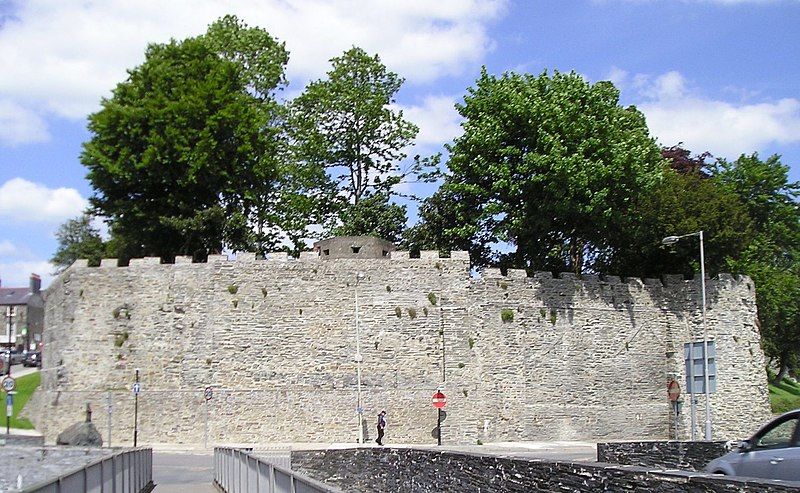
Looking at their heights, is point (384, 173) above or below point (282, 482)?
above

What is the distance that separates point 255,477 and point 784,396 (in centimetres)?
6694

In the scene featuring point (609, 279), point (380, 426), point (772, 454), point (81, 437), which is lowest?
point (380, 426)

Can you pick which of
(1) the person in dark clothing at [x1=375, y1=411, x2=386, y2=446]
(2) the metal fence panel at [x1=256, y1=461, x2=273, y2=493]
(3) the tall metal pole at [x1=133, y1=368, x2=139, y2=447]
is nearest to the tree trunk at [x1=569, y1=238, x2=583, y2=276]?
(1) the person in dark clothing at [x1=375, y1=411, x2=386, y2=446]

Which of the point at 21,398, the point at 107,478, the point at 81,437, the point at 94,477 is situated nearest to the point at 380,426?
the point at 81,437

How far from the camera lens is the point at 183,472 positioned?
26484mm

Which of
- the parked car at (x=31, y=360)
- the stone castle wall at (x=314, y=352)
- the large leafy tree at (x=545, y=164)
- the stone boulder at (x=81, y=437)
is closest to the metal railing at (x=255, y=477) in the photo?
the stone boulder at (x=81, y=437)

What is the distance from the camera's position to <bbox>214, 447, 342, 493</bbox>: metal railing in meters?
9.28

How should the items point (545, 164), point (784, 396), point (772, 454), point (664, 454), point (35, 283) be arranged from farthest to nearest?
point (35, 283), point (784, 396), point (545, 164), point (664, 454), point (772, 454)

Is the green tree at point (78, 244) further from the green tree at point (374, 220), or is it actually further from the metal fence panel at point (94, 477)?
the metal fence panel at point (94, 477)

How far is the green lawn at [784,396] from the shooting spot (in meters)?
64.6

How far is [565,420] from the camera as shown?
38531 millimetres

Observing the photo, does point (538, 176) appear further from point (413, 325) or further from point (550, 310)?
point (413, 325)

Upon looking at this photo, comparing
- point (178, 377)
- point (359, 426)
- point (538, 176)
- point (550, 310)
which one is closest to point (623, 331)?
point (550, 310)

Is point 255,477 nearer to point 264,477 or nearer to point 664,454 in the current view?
point 264,477
